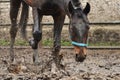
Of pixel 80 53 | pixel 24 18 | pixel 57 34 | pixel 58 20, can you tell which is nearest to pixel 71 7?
pixel 80 53

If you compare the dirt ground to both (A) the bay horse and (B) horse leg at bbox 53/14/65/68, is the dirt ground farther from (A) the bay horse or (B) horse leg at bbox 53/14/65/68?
(A) the bay horse

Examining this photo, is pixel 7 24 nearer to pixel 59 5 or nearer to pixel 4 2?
pixel 4 2

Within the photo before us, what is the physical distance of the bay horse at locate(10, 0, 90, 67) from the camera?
7117 millimetres

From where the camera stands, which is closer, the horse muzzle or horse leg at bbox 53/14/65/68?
the horse muzzle

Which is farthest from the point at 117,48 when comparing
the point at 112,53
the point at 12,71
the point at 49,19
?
the point at 12,71

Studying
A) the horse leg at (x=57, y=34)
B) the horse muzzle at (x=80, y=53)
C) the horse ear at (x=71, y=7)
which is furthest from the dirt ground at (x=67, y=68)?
the horse ear at (x=71, y=7)

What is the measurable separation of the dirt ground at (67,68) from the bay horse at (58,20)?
0.35 metres

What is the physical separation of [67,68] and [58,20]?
1.05 m

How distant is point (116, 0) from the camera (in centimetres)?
1532

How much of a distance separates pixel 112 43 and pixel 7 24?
377 centimetres

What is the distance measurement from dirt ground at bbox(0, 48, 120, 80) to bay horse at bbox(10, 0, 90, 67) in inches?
13.9

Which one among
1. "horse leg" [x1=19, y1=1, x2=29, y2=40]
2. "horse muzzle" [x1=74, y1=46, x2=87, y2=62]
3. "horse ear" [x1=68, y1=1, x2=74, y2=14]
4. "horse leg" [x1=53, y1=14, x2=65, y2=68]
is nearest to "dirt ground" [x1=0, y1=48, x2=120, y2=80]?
"horse leg" [x1=53, y1=14, x2=65, y2=68]

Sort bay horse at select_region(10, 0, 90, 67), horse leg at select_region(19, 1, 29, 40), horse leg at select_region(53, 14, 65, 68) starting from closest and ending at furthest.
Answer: bay horse at select_region(10, 0, 90, 67)
horse leg at select_region(53, 14, 65, 68)
horse leg at select_region(19, 1, 29, 40)

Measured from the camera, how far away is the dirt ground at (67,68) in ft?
22.4
